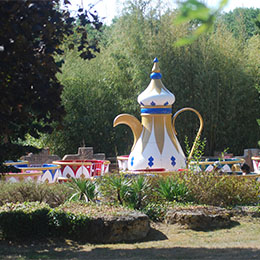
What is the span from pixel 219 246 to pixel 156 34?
1062cm

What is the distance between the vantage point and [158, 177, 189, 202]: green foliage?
25.3 ft

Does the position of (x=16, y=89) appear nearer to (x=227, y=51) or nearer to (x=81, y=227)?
(x=81, y=227)

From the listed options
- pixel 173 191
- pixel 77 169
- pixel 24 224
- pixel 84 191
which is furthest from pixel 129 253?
pixel 77 169

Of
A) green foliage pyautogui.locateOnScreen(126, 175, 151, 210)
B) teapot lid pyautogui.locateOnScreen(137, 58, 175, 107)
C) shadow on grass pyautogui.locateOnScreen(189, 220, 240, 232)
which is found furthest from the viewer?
teapot lid pyautogui.locateOnScreen(137, 58, 175, 107)

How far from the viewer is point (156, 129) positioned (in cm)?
995

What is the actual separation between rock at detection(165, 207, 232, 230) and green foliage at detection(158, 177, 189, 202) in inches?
27.0

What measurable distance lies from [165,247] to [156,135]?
14.0 feet

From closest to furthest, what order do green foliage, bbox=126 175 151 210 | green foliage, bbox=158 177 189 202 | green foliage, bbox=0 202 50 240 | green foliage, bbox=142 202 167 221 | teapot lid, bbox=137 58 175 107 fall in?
green foliage, bbox=0 202 50 240 → green foliage, bbox=142 202 167 221 → green foliage, bbox=126 175 151 210 → green foliage, bbox=158 177 189 202 → teapot lid, bbox=137 58 175 107

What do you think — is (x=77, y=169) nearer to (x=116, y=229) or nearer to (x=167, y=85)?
(x=116, y=229)

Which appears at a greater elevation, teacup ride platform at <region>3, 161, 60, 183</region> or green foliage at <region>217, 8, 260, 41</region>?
green foliage at <region>217, 8, 260, 41</region>

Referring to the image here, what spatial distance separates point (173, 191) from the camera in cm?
774

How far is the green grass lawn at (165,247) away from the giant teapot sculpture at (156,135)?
10.2 ft

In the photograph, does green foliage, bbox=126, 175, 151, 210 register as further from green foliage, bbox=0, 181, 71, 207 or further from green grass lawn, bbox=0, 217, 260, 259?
green foliage, bbox=0, 181, 71, 207

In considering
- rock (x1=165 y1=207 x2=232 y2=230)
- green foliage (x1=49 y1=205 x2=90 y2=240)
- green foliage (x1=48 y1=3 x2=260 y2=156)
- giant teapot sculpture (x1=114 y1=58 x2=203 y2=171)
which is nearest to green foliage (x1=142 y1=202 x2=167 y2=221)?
rock (x1=165 y1=207 x2=232 y2=230)
